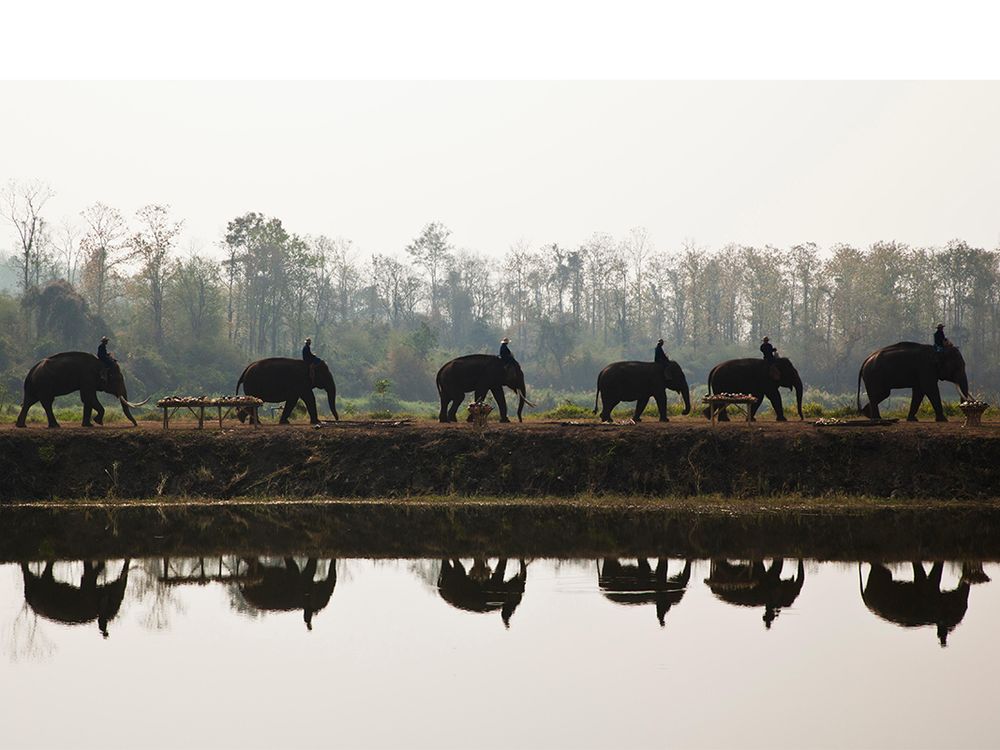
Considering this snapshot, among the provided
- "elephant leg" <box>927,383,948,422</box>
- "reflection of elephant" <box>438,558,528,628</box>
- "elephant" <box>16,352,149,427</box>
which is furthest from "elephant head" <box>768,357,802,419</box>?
"elephant" <box>16,352,149,427</box>

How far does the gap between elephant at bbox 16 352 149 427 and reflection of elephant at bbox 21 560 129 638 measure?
40.9ft

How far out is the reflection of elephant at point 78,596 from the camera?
1933 cm

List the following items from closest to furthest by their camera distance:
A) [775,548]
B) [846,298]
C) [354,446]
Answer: [775,548] → [354,446] → [846,298]

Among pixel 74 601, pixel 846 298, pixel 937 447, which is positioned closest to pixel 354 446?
pixel 74 601

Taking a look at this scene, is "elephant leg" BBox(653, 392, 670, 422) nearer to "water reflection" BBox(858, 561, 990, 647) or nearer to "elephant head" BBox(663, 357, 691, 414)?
"elephant head" BBox(663, 357, 691, 414)

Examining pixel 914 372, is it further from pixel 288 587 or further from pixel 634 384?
pixel 288 587

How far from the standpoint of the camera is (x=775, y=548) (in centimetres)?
2342

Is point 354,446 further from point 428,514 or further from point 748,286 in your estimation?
point 748,286

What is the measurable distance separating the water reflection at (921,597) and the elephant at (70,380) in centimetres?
2166

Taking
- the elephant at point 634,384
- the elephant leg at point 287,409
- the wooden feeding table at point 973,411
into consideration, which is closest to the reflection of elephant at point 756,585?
the wooden feeding table at point 973,411

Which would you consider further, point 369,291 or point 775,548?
point 369,291

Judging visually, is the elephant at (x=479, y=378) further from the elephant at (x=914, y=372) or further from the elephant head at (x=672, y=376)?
the elephant at (x=914, y=372)

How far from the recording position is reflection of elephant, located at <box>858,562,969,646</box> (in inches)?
714

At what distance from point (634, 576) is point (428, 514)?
8.30 m
